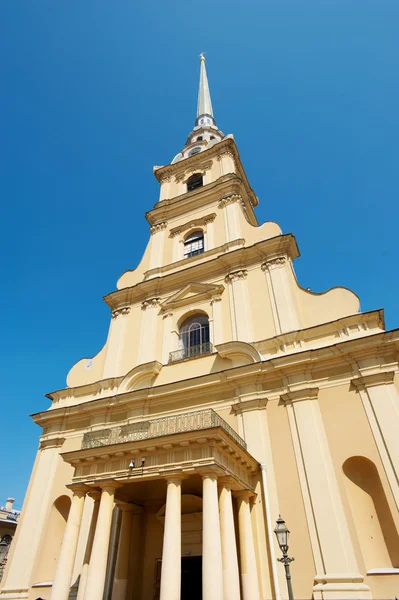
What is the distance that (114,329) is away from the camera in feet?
63.2

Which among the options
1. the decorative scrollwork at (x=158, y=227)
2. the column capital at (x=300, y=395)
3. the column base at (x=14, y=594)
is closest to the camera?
the column capital at (x=300, y=395)

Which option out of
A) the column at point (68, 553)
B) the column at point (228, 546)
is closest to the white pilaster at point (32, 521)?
the column at point (68, 553)

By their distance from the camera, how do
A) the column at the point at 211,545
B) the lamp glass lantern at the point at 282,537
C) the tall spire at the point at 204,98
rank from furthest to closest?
the tall spire at the point at 204,98
the lamp glass lantern at the point at 282,537
the column at the point at 211,545

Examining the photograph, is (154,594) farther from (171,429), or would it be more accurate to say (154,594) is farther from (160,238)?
(160,238)

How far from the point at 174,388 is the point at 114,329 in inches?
237

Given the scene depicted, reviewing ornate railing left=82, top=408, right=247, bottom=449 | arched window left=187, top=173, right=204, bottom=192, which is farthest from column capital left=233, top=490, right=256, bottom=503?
arched window left=187, top=173, right=204, bottom=192

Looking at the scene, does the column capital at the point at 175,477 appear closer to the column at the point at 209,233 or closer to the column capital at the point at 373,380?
the column capital at the point at 373,380

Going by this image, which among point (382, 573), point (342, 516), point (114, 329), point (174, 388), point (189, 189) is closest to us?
point (382, 573)

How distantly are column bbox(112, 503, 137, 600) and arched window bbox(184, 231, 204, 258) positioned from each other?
41.5 feet

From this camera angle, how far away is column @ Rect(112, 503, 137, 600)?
11406 mm

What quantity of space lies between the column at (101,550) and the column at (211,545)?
299cm

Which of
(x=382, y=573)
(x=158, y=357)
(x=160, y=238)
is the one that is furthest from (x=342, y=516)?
(x=160, y=238)

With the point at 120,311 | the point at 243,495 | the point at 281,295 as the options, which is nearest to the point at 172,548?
the point at 243,495

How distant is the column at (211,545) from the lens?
7963 mm
